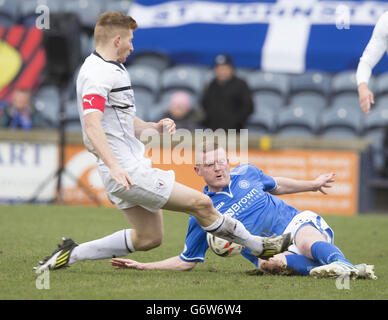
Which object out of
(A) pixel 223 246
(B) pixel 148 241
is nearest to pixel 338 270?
(A) pixel 223 246

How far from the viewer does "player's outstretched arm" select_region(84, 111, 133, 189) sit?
15.0 ft

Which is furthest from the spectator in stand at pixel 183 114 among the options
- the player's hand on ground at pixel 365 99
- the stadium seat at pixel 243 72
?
the player's hand on ground at pixel 365 99

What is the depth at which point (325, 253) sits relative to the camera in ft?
16.7

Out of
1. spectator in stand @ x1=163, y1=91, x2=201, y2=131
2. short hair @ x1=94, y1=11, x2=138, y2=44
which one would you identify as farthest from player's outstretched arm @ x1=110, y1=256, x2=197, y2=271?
spectator in stand @ x1=163, y1=91, x2=201, y2=131

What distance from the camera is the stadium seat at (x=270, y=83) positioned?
13555 millimetres

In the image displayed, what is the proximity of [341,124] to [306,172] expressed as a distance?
1784mm

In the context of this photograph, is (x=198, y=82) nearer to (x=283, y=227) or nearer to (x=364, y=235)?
(x=364, y=235)

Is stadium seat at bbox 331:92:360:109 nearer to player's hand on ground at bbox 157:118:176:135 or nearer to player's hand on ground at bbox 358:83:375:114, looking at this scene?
player's hand on ground at bbox 358:83:375:114

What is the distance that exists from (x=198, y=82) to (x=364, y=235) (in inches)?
233

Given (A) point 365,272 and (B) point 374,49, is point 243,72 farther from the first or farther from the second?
(A) point 365,272

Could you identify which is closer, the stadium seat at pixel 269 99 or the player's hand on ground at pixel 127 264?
the player's hand on ground at pixel 127 264

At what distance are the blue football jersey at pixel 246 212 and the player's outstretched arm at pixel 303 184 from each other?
0.66 feet

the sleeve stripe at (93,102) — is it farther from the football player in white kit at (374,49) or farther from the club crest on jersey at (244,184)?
the football player in white kit at (374,49)
